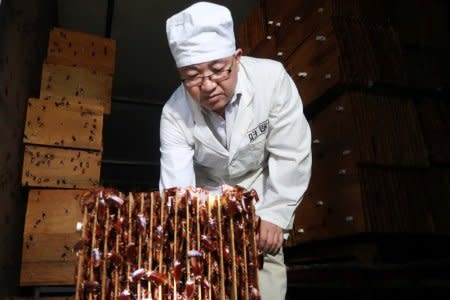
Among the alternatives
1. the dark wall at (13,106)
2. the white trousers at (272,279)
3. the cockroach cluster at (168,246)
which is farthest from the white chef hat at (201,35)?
the dark wall at (13,106)

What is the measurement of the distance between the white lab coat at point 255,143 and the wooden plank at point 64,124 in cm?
116

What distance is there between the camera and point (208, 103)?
1283 millimetres

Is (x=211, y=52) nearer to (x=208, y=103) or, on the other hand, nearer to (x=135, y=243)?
(x=208, y=103)

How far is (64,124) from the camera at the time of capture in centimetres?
245

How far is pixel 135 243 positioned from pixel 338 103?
4.20 feet

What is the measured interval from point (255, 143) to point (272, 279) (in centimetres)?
45

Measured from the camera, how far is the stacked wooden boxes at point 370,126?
1631 millimetres

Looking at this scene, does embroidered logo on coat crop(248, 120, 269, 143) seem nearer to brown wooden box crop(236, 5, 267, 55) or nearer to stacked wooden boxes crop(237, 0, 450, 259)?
stacked wooden boxes crop(237, 0, 450, 259)

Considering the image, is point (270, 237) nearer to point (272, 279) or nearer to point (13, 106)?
point (272, 279)

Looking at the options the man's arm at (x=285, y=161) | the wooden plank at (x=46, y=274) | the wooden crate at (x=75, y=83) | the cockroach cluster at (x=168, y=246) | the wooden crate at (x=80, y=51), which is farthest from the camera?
the wooden crate at (x=80, y=51)

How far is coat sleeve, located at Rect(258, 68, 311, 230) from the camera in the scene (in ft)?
4.10

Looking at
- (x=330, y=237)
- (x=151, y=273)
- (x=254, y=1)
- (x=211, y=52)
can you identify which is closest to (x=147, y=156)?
(x=254, y=1)

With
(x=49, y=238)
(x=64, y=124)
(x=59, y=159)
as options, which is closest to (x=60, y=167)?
(x=59, y=159)

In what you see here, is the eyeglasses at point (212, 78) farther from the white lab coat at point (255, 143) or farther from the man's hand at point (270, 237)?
the man's hand at point (270, 237)
